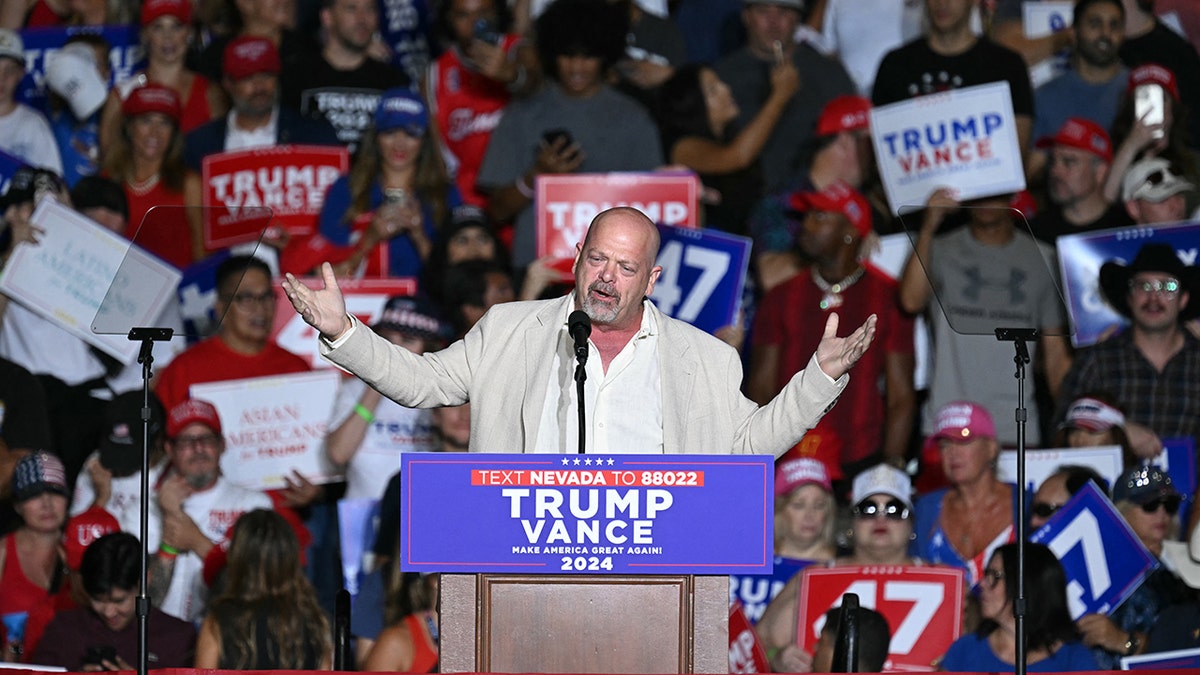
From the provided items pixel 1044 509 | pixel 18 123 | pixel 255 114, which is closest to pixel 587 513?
pixel 1044 509

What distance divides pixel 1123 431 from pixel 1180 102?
2051mm

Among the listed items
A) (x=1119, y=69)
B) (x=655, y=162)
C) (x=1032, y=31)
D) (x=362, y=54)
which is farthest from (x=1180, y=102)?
(x=362, y=54)

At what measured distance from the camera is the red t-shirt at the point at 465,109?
31.9ft

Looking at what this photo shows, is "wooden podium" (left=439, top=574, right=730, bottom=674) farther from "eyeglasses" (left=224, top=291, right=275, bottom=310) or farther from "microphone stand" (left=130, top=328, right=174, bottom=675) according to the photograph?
"eyeglasses" (left=224, top=291, right=275, bottom=310)

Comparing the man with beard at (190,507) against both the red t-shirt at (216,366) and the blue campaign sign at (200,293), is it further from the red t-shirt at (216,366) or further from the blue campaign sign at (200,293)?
the blue campaign sign at (200,293)

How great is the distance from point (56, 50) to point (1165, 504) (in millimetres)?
6270

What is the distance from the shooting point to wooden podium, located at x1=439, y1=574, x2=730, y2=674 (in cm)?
471

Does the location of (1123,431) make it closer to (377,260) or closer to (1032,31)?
(1032,31)

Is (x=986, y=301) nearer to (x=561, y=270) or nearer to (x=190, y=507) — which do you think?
(x=561, y=270)

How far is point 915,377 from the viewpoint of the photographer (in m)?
8.91

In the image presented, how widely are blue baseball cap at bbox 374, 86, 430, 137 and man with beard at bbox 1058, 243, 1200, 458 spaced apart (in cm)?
329

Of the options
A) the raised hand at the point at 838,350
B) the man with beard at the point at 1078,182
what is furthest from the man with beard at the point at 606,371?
the man with beard at the point at 1078,182

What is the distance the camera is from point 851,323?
345 inches

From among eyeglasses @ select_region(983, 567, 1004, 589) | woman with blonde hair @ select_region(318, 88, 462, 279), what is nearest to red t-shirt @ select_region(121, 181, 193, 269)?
woman with blonde hair @ select_region(318, 88, 462, 279)
